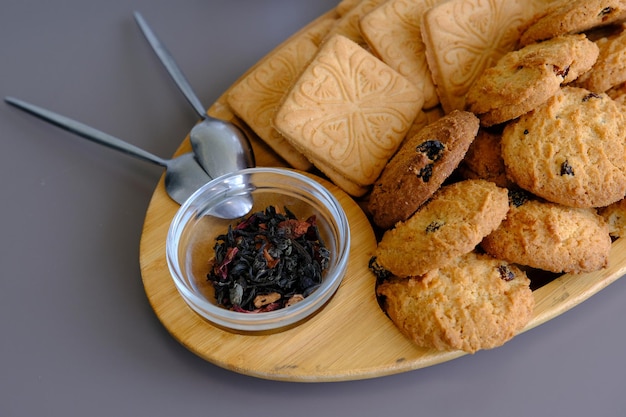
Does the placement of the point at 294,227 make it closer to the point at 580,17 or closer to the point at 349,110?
the point at 349,110

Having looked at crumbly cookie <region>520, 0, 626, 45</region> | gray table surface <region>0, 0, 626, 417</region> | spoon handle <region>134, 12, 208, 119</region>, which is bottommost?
gray table surface <region>0, 0, 626, 417</region>

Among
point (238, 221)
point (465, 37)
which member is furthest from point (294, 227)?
point (465, 37)

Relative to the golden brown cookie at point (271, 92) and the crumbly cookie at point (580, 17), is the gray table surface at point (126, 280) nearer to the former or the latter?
the golden brown cookie at point (271, 92)

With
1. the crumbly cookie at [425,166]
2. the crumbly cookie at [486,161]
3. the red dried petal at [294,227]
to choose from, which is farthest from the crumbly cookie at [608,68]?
the red dried petal at [294,227]

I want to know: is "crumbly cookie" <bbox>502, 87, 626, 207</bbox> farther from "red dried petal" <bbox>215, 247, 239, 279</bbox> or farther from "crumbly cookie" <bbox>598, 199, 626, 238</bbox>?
"red dried petal" <bbox>215, 247, 239, 279</bbox>

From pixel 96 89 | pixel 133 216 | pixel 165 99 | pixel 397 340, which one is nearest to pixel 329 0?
pixel 165 99

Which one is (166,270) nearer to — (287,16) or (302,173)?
(302,173)

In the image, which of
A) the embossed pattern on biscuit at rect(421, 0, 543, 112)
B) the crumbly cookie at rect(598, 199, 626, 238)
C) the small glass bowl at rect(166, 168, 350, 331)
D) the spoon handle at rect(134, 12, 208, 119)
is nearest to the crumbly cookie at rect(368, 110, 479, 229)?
the small glass bowl at rect(166, 168, 350, 331)

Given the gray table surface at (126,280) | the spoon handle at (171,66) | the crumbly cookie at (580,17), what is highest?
the crumbly cookie at (580,17)
